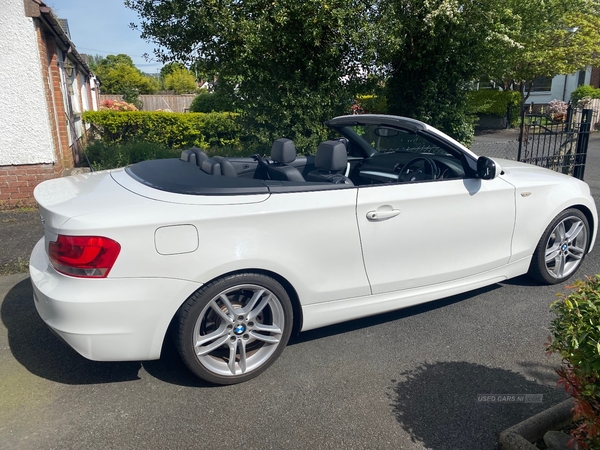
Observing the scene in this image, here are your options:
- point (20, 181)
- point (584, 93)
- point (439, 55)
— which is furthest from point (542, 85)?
point (20, 181)

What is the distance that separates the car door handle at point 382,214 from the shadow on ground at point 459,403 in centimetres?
99

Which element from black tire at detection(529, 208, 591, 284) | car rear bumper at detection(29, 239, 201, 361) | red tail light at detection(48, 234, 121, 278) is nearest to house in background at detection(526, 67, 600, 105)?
black tire at detection(529, 208, 591, 284)

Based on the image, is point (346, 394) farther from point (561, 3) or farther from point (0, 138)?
point (561, 3)

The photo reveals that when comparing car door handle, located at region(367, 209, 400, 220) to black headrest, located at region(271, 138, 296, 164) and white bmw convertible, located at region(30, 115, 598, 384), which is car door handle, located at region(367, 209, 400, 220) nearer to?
white bmw convertible, located at region(30, 115, 598, 384)

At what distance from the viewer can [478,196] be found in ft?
12.7

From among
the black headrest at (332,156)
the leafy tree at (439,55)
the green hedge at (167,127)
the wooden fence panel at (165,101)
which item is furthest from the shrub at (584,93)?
the black headrest at (332,156)

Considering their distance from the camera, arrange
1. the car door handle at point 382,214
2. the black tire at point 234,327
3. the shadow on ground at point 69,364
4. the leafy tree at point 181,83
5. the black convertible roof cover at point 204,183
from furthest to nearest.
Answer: the leafy tree at point 181,83, the car door handle at point 382,214, the shadow on ground at point 69,364, the black convertible roof cover at point 204,183, the black tire at point 234,327

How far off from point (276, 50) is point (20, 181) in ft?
13.4

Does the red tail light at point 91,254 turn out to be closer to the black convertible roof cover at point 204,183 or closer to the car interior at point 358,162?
the black convertible roof cover at point 204,183

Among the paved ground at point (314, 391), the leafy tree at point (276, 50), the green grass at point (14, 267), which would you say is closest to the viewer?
the paved ground at point (314, 391)

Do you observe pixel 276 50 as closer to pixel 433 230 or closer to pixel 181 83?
pixel 433 230

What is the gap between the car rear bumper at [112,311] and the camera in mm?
2740

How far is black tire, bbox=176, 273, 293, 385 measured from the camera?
2930 mm

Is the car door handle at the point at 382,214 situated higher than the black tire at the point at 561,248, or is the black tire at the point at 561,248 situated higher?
the car door handle at the point at 382,214
